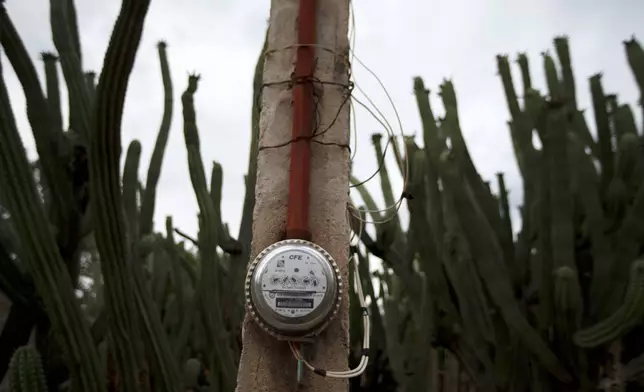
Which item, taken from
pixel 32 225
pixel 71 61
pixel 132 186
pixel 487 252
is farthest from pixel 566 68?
pixel 32 225

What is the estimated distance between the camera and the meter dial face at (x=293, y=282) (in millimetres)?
1510

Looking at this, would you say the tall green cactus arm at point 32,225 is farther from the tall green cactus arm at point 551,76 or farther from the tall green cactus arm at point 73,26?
the tall green cactus arm at point 551,76

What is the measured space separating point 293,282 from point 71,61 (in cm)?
293

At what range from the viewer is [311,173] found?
1673 millimetres

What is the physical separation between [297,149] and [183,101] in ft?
8.26

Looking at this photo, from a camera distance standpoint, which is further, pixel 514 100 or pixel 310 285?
pixel 514 100

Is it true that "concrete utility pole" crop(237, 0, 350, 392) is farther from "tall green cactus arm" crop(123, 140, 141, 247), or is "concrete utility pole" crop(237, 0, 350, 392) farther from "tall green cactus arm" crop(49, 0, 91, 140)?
"tall green cactus arm" crop(49, 0, 91, 140)

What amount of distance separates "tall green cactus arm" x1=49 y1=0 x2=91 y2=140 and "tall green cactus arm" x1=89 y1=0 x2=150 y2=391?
4.05 feet

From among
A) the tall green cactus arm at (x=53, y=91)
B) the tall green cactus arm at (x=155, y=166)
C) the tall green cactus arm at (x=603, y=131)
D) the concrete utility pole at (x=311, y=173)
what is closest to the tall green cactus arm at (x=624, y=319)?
the tall green cactus arm at (x=603, y=131)

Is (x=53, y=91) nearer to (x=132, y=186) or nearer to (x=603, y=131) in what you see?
(x=132, y=186)

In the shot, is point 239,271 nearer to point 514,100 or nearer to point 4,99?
point 4,99

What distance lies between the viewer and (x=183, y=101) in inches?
158

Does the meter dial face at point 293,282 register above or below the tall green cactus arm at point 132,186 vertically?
below

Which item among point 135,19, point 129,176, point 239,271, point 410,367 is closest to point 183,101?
point 129,176
